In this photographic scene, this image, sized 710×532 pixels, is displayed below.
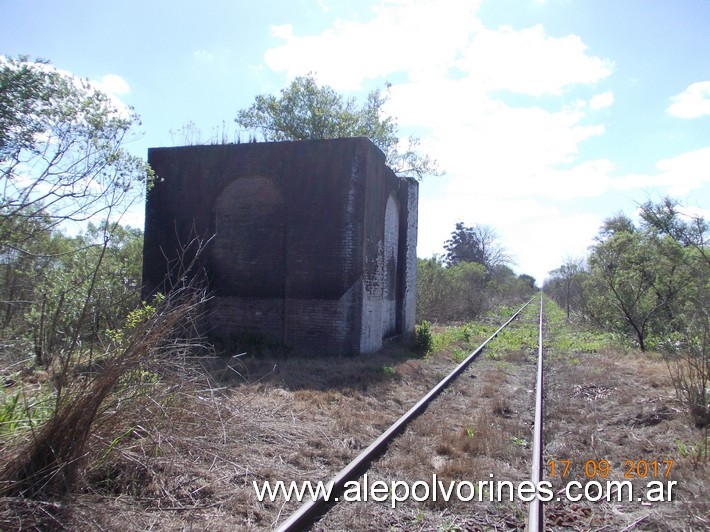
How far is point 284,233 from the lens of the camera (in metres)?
12.3

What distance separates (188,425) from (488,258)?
60.9 metres

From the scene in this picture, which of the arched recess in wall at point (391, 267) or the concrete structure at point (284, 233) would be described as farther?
the arched recess in wall at point (391, 267)

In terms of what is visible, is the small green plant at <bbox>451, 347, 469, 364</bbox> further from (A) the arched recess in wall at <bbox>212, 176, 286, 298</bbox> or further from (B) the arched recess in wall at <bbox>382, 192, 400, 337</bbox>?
(A) the arched recess in wall at <bbox>212, 176, 286, 298</bbox>

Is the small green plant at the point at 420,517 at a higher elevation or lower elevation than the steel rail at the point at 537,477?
lower

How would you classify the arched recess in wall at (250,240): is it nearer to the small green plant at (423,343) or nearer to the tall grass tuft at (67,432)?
the small green plant at (423,343)

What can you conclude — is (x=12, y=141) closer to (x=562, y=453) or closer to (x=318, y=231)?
(x=318, y=231)

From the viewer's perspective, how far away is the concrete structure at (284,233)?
11.8 metres

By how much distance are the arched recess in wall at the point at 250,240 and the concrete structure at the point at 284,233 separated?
0.08 ft

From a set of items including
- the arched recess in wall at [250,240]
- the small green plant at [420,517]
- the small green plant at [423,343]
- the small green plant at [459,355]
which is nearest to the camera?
the small green plant at [420,517]

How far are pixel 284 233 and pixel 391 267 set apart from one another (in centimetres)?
392

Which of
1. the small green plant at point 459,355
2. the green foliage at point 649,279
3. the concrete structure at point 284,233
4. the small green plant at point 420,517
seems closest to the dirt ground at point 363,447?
the small green plant at point 420,517

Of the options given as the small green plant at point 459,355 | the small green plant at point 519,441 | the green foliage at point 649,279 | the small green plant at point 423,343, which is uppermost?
the green foliage at point 649,279

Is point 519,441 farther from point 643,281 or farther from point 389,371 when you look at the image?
point 643,281

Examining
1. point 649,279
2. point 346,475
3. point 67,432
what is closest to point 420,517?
point 346,475
